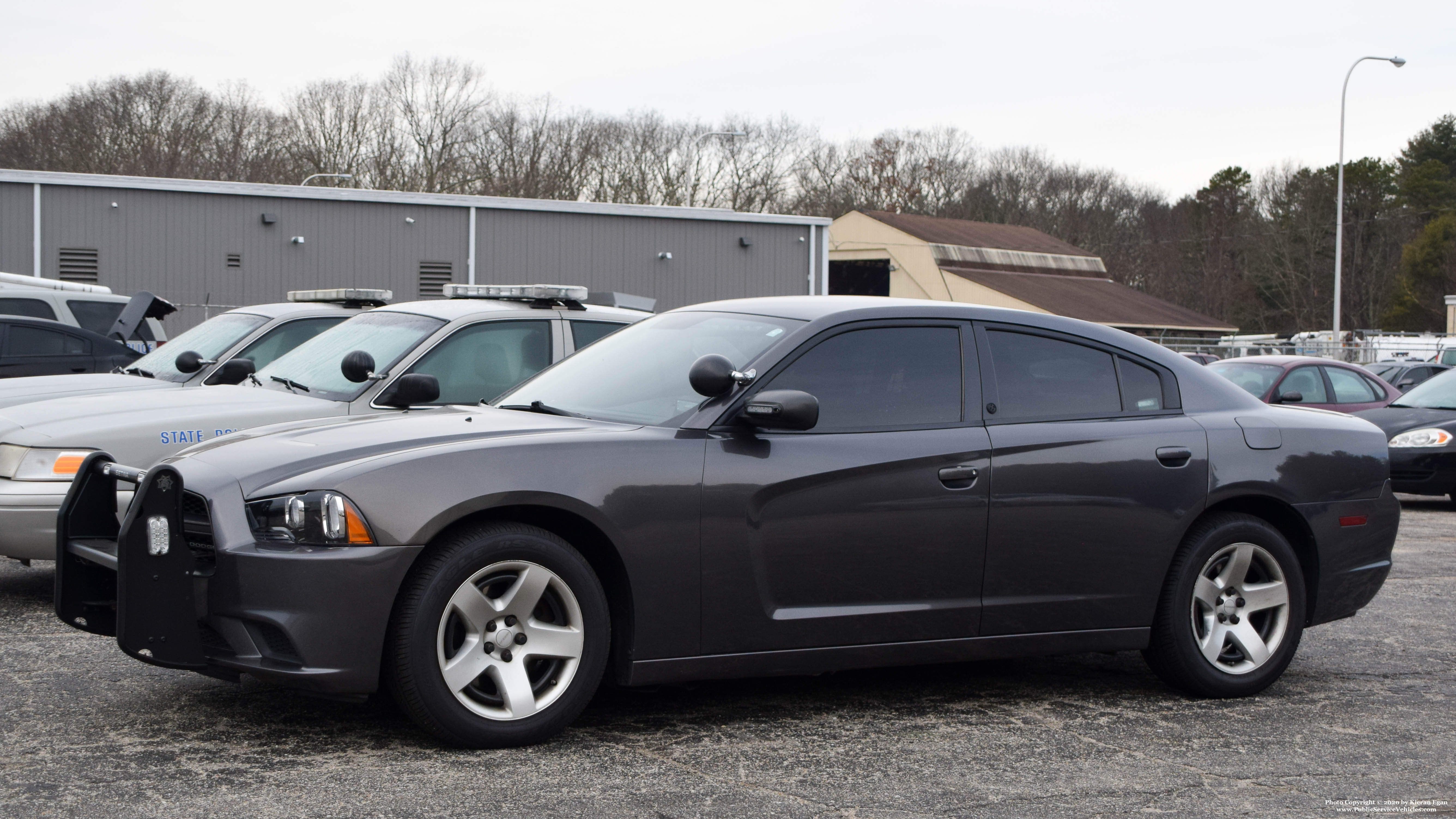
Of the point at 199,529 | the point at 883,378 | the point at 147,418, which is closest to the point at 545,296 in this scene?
the point at 147,418

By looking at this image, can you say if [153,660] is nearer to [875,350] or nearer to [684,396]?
[684,396]

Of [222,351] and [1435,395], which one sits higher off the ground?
[222,351]

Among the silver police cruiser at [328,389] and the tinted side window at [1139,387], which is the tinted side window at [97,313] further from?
the tinted side window at [1139,387]

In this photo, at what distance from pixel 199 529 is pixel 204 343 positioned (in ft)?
19.3

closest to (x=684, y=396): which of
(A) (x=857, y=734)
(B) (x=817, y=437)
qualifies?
(B) (x=817, y=437)

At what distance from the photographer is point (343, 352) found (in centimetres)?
816

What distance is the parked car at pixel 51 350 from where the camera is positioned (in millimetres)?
13664

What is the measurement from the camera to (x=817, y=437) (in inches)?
192

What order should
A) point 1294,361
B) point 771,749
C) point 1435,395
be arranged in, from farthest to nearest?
1. point 1294,361
2. point 1435,395
3. point 771,749

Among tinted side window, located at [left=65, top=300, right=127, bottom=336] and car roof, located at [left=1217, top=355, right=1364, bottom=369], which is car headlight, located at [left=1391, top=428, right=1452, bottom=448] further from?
tinted side window, located at [left=65, top=300, right=127, bottom=336]

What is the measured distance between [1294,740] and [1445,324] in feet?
243

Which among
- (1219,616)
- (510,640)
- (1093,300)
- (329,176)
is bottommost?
(1219,616)

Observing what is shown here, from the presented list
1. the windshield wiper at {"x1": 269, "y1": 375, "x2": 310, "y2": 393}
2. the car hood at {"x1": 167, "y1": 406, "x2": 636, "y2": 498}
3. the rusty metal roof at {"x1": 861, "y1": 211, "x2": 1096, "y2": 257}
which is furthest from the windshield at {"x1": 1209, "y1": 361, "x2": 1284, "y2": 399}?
the rusty metal roof at {"x1": 861, "y1": 211, "x2": 1096, "y2": 257}

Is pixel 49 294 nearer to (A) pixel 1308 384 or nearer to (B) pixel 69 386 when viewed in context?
(B) pixel 69 386
